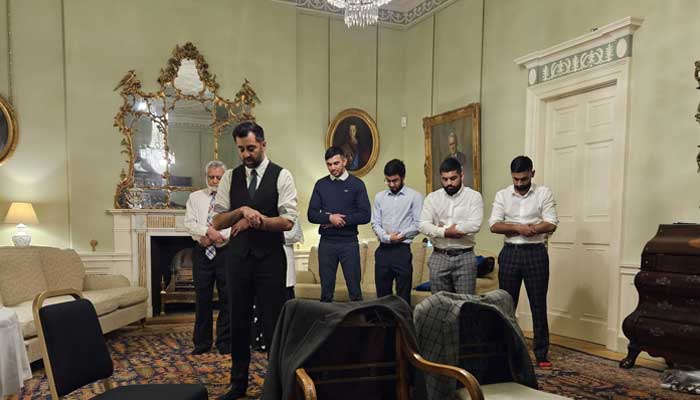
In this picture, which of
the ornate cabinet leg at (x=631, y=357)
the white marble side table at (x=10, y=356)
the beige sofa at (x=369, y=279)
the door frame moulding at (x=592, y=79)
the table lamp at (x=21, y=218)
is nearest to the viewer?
the white marble side table at (x=10, y=356)

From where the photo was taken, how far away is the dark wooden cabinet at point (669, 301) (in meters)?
3.36

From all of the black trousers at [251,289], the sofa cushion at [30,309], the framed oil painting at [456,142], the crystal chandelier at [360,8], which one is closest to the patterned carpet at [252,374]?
the sofa cushion at [30,309]

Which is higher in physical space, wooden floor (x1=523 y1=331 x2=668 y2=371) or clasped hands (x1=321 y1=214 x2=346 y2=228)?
clasped hands (x1=321 y1=214 x2=346 y2=228)

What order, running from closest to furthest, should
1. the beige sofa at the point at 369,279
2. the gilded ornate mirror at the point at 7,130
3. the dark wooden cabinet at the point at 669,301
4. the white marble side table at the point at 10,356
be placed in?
the white marble side table at the point at 10,356 → the dark wooden cabinet at the point at 669,301 → the beige sofa at the point at 369,279 → the gilded ornate mirror at the point at 7,130

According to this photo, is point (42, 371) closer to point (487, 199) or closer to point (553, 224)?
point (553, 224)

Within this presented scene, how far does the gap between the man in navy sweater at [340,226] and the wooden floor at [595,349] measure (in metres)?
1.98

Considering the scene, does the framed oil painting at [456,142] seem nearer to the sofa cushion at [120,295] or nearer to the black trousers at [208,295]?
the black trousers at [208,295]

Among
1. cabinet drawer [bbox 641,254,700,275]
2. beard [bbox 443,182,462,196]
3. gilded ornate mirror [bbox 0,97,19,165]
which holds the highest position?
gilded ornate mirror [bbox 0,97,19,165]

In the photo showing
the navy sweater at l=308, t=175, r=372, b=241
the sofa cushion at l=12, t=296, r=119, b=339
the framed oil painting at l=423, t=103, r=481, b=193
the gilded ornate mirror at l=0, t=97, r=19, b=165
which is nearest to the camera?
the sofa cushion at l=12, t=296, r=119, b=339

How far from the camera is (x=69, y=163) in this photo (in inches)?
231

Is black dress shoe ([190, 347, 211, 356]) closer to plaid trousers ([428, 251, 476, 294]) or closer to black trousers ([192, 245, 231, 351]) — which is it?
black trousers ([192, 245, 231, 351])

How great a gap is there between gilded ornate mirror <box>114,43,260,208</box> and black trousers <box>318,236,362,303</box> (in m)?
2.96

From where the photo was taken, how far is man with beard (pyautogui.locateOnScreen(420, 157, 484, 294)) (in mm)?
3619

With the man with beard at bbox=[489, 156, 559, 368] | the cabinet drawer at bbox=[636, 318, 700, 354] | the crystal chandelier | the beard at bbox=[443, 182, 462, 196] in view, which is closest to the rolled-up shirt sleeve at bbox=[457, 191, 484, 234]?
the beard at bbox=[443, 182, 462, 196]
